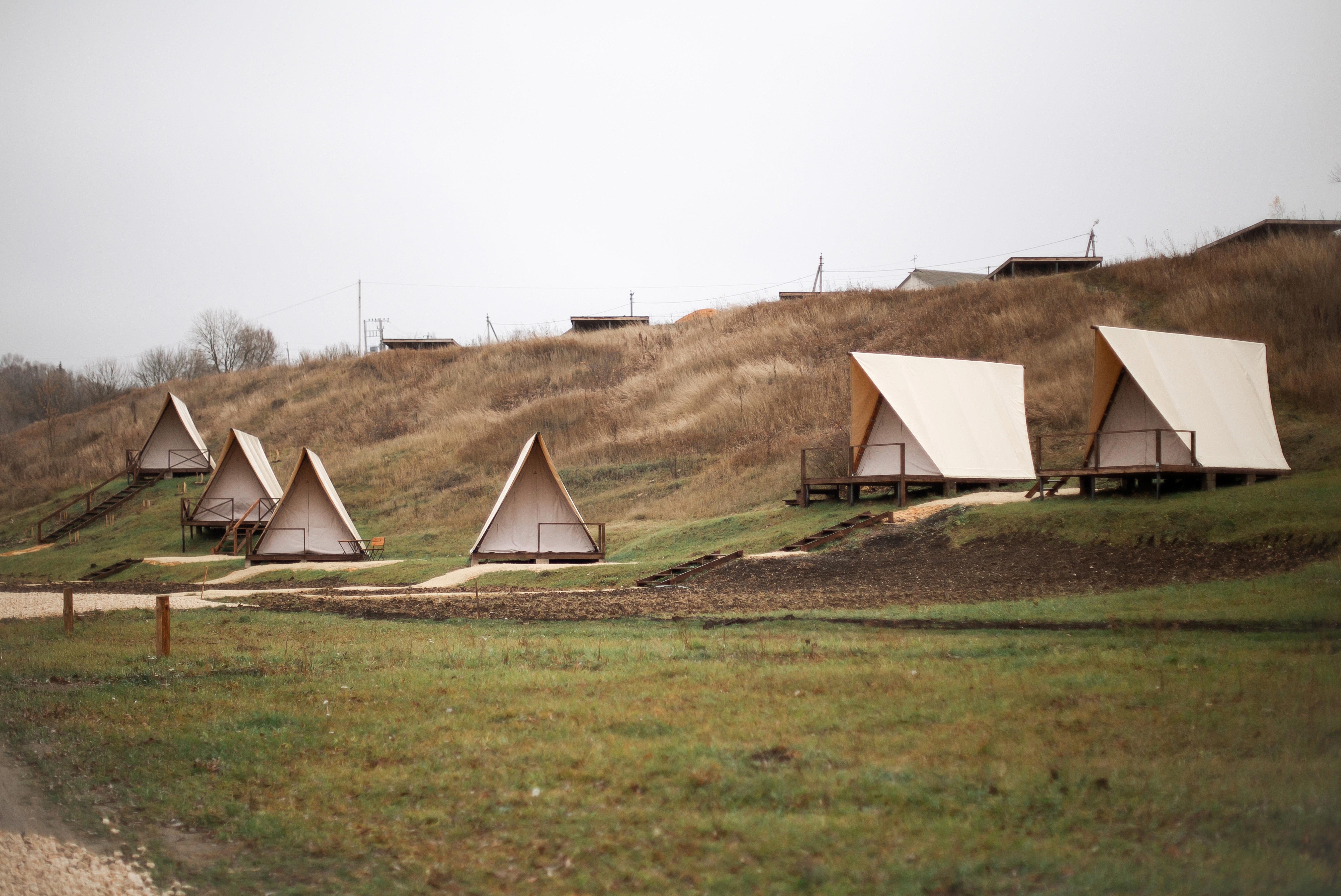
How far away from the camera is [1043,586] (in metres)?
15.7

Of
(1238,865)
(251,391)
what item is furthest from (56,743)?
(251,391)

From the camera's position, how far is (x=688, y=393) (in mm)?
52625

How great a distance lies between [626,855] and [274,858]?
7.05ft

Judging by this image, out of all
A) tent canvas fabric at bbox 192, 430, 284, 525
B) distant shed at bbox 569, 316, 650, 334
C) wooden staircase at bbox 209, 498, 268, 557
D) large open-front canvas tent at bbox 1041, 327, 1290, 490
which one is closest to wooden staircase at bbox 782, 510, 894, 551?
large open-front canvas tent at bbox 1041, 327, 1290, 490

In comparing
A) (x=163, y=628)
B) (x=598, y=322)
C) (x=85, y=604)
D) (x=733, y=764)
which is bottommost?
(x=733, y=764)

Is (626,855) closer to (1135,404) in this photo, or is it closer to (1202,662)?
(1202,662)

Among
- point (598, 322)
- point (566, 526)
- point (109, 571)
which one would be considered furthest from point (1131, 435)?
point (598, 322)

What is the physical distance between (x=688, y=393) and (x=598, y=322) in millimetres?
20233

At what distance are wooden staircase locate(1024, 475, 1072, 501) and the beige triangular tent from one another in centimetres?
3907

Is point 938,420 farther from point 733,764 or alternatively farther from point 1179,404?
point 733,764

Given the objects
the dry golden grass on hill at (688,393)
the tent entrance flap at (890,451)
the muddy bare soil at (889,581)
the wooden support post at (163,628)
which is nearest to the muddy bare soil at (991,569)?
the muddy bare soil at (889,581)

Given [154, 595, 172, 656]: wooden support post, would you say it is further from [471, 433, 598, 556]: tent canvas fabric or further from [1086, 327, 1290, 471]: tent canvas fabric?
[1086, 327, 1290, 471]: tent canvas fabric

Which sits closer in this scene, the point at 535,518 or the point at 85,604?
the point at 85,604

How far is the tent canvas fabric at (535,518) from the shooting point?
1027 inches
